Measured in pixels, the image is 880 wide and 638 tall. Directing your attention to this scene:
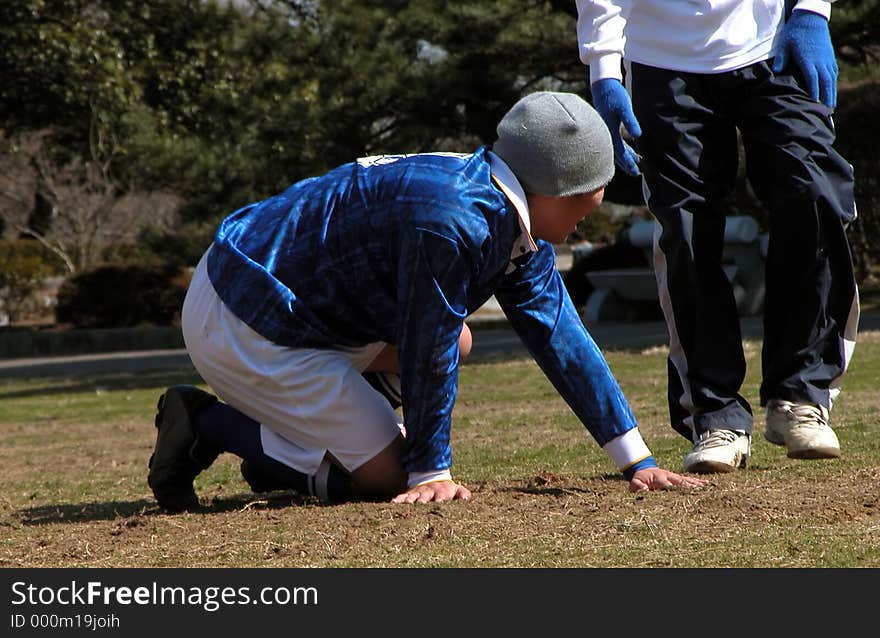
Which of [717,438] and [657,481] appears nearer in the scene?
[657,481]

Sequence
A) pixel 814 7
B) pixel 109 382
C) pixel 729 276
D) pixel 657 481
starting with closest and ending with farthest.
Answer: pixel 657 481 < pixel 814 7 < pixel 109 382 < pixel 729 276

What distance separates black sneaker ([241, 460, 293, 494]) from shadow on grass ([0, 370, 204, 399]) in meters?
6.88

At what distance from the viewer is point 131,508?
421 cm

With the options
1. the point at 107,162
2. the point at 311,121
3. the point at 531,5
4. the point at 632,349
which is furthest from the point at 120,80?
Result: the point at 632,349

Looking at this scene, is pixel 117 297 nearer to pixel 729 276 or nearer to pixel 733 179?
pixel 729 276

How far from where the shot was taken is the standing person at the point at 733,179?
405cm

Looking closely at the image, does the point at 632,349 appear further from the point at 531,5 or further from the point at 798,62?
the point at 798,62

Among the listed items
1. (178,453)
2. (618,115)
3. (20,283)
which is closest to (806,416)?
(618,115)

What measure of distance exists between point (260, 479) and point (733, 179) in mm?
1715

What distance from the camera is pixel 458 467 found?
16.2 ft

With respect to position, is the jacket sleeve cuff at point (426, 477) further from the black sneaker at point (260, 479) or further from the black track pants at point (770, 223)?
the black track pants at point (770, 223)

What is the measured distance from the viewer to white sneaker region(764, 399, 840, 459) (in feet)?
13.2

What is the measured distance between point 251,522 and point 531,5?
9949 mm

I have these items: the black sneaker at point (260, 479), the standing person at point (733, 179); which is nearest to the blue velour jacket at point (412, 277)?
the standing person at point (733, 179)
